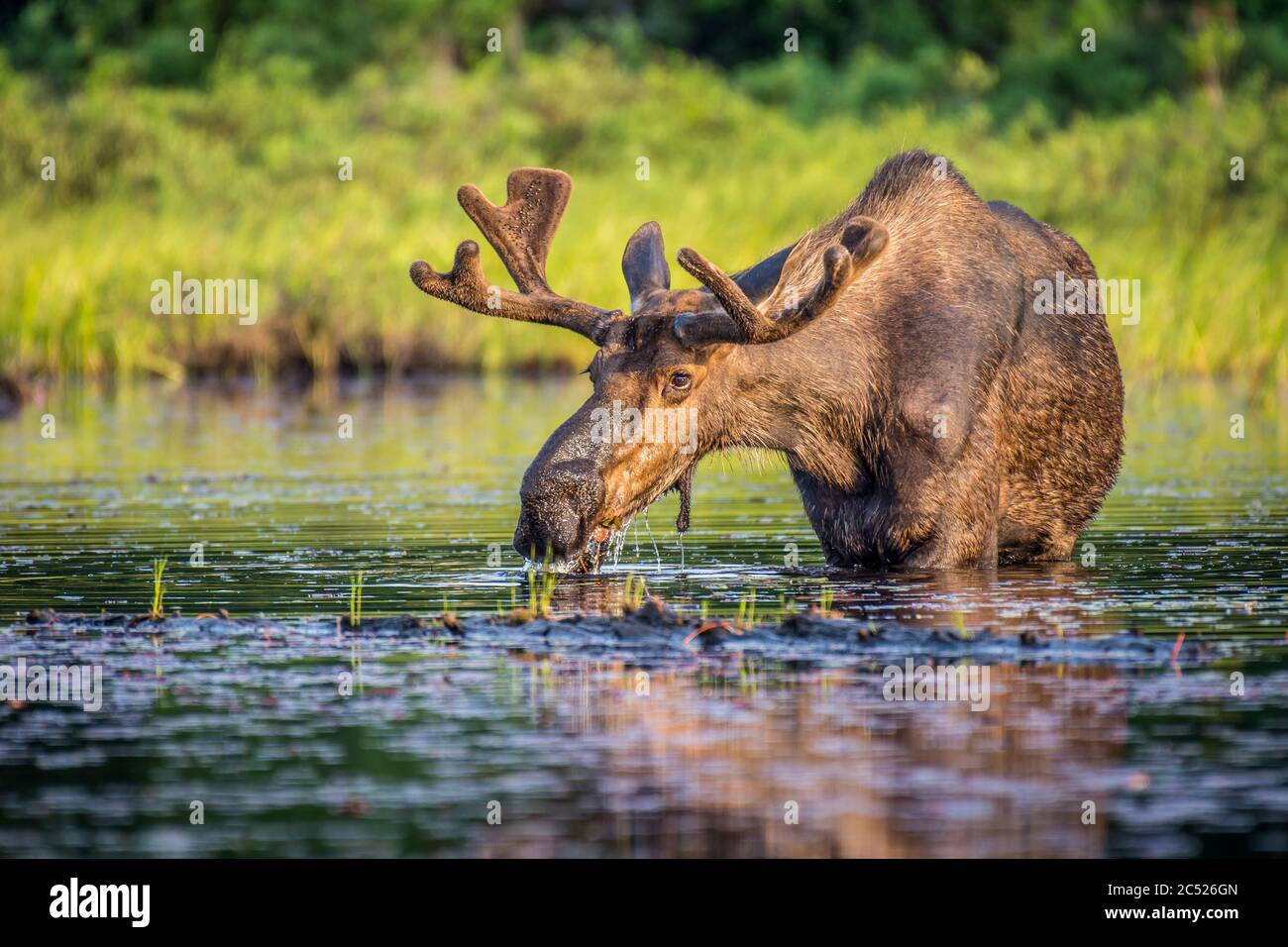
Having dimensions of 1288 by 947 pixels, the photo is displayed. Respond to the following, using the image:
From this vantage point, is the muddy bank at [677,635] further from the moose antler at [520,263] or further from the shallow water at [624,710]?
the moose antler at [520,263]

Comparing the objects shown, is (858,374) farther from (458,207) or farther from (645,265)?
(458,207)

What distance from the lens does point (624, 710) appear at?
24.0ft

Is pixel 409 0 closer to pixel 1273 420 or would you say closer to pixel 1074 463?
pixel 1273 420

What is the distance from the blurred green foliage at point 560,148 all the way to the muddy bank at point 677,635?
1005cm

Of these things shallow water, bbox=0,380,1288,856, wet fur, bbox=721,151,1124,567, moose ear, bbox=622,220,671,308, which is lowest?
shallow water, bbox=0,380,1288,856

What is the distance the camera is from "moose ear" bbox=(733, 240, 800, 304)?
10398mm

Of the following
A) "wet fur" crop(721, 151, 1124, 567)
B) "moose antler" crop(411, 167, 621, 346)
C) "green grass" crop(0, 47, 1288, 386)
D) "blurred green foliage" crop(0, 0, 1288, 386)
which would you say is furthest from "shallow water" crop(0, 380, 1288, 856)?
"blurred green foliage" crop(0, 0, 1288, 386)

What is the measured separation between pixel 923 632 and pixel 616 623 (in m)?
1.13

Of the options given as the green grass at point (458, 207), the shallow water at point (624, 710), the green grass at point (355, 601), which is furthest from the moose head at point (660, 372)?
the green grass at point (458, 207)

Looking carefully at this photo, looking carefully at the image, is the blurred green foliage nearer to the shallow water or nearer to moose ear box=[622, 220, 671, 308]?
moose ear box=[622, 220, 671, 308]

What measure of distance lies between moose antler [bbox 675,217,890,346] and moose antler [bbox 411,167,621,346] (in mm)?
425

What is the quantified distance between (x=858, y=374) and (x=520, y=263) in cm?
163

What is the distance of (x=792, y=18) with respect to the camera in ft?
152
